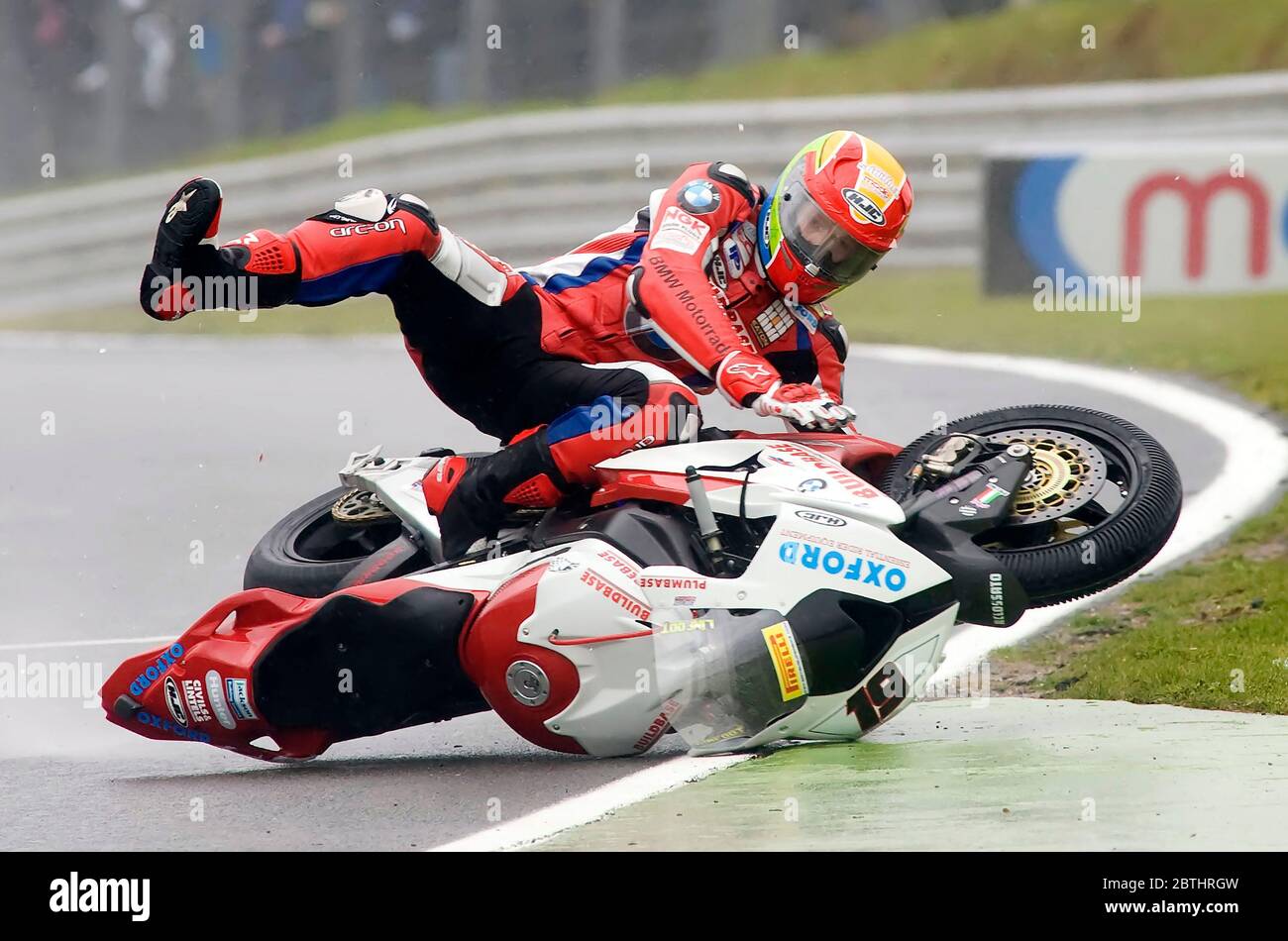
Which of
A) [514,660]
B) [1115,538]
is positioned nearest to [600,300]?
[514,660]

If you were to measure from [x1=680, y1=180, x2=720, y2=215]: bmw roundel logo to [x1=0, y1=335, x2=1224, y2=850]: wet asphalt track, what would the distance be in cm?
160

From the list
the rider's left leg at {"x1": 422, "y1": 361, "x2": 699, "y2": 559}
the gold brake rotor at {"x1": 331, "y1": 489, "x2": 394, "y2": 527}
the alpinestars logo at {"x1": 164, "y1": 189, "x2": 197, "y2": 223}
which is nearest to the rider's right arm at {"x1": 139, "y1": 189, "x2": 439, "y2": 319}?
the alpinestars logo at {"x1": 164, "y1": 189, "x2": 197, "y2": 223}

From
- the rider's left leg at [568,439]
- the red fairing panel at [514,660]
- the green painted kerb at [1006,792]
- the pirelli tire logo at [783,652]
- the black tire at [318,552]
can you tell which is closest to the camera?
the green painted kerb at [1006,792]

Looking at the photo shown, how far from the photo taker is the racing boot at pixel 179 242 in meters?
5.16

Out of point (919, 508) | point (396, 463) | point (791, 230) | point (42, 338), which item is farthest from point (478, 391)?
point (42, 338)

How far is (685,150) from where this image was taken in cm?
1667

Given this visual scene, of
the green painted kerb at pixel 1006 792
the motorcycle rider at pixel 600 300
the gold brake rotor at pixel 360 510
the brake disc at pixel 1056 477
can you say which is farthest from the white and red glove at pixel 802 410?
the gold brake rotor at pixel 360 510

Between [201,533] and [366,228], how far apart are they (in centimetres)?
355

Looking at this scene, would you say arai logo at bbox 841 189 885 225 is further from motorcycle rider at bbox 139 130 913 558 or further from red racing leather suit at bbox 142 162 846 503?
red racing leather suit at bbox 142 162 846 503

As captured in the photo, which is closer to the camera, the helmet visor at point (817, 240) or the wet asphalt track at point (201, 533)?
the wet asphalt track at point (201, 533)

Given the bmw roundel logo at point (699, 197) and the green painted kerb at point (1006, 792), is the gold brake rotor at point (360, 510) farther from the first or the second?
the green painted kerb at point (1006, 792)

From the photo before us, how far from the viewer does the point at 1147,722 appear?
545cm

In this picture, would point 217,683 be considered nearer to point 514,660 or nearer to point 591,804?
point 514,660

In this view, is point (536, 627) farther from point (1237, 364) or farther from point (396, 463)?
point (1237, 364)
